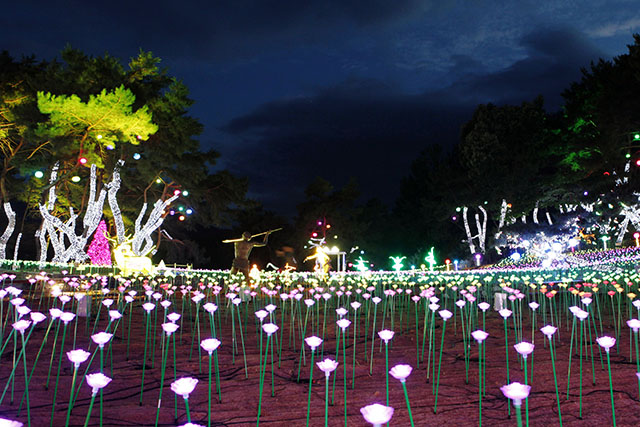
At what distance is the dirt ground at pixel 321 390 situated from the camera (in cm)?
329

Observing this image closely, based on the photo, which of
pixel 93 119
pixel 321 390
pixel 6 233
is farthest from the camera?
pixel 6 233

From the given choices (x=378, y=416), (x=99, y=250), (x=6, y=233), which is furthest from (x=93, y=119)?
(x=378, y=416)

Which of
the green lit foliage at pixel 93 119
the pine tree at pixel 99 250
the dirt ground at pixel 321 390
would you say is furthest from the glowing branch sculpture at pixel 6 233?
the dirt ground at pixel 321 390

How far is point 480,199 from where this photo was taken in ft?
Answer: 107

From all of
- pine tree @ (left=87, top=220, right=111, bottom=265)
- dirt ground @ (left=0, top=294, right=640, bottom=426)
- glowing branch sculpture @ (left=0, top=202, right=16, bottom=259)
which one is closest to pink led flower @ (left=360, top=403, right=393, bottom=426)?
dirt ground @ (left=0, top=294, right=640, bottom=426)

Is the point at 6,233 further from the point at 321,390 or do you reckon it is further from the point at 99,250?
the point at 321,390

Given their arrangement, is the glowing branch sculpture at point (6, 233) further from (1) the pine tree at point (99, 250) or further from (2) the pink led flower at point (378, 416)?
(2) the pink led flower at point (378, 416)

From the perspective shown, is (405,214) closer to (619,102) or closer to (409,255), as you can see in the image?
(409,255)

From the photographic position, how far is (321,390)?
13.2 ft

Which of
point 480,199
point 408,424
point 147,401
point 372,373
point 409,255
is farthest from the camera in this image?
point 409,255

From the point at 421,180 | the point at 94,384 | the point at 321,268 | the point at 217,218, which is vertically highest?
the point at 421,180

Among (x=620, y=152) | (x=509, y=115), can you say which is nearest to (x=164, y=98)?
(x=620, y=152)

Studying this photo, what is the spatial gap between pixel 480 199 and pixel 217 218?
1830cm

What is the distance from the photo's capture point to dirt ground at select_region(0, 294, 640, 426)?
3.29m
